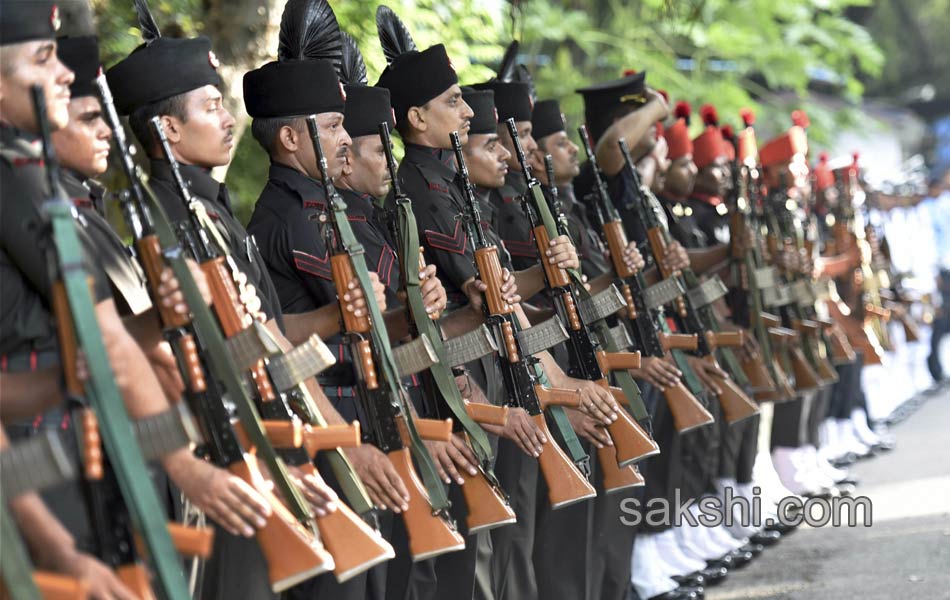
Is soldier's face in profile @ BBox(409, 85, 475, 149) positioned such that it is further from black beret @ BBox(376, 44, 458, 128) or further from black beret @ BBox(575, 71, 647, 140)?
black beret @ BBox(575, 71, 647, 140)

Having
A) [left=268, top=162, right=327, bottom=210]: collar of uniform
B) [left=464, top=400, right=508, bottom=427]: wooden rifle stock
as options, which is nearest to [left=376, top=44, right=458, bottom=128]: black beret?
[left=268, top=162, right=327, bottom=210]: collar of uniform

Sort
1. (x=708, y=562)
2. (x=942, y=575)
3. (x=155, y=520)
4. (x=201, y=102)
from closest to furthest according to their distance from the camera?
(x=155, y=520), (x=201, y=102), (x=942, y=575), (x=708, y=562)

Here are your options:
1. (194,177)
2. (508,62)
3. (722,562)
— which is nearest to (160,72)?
(194,177)

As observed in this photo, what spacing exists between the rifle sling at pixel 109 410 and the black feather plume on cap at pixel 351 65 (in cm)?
282

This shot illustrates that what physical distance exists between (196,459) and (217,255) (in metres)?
0.75

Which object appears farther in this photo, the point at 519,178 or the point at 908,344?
the point at 908,344

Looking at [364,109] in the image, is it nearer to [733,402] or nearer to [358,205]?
[358,205]

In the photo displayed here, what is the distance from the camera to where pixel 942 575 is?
8.02 m

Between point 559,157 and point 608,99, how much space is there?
3.54ft

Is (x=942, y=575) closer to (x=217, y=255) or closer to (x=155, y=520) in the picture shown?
(x=217, y=255)

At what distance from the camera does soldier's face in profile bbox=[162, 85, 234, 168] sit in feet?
15.6

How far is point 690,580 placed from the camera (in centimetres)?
809

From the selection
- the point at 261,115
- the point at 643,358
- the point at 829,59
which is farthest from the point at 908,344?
the point at 261,115

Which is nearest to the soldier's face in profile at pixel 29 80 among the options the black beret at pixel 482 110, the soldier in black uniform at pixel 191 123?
the soldier in black uniform at pixel 191 123
